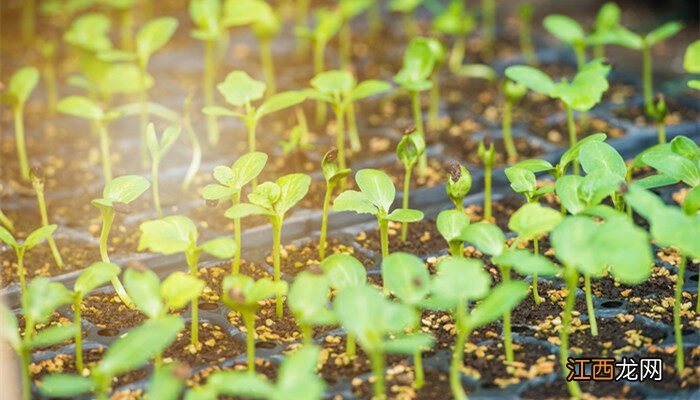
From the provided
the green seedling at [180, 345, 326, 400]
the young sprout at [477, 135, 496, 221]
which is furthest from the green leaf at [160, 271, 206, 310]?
the young sprout at [477, 135, 496, 221]

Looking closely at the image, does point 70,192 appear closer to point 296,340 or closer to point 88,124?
point 88,124

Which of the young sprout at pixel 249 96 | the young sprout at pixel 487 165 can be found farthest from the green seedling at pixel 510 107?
the young sprout at pixel 249 96

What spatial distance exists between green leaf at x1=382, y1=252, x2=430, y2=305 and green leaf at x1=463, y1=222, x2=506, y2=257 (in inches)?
3.2

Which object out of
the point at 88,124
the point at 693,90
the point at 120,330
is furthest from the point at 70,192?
the point at 693,90

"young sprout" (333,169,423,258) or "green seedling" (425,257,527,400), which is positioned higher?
"young sprout" (333,169,423,258)

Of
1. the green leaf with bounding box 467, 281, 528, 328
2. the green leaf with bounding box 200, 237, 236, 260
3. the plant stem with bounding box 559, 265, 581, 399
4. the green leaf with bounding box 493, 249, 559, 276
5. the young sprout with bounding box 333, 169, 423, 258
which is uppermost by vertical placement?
the young sprout with bounding box 333, 169, 423, 258

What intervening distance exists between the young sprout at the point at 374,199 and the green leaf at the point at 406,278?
18 centimetres

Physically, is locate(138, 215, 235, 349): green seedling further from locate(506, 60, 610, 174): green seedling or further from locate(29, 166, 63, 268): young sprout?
locate(506, 60, 610, 174): green seedling

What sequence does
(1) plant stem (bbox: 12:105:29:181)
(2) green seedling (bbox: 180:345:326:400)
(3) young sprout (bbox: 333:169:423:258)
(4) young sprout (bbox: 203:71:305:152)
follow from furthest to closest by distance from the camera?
(1) plant stem (bbox: 12:105:29:181)
(4) young sprout (bbox: 203:71:305:152)
(3) young sprout (bbox: 333:169:423:258)
(2) green seedling (bbox: 180:345:326:400)

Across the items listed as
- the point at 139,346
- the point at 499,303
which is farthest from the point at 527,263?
→ the point at 139,346

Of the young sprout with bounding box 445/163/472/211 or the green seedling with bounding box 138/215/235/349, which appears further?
the young sprout with bounding box 445/163/472/211

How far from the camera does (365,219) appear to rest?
1.64 m

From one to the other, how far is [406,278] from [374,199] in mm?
258

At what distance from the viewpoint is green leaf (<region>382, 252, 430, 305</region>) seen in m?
1.05
